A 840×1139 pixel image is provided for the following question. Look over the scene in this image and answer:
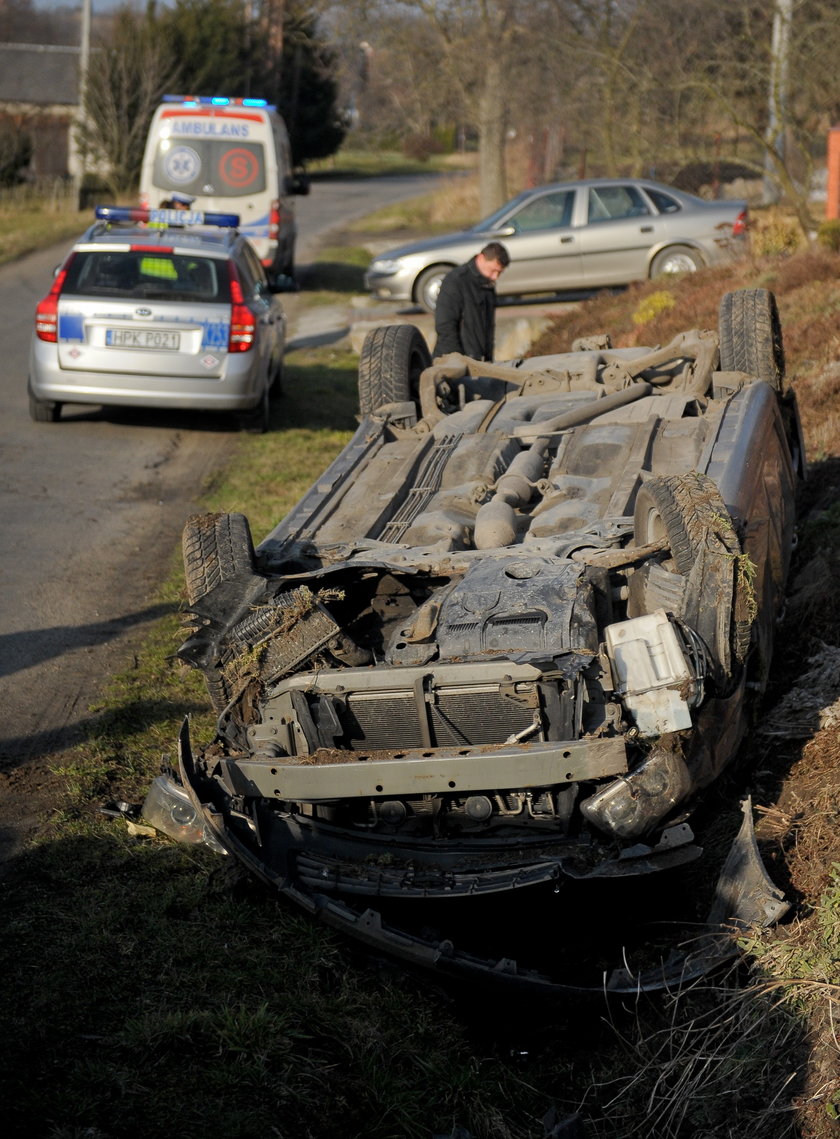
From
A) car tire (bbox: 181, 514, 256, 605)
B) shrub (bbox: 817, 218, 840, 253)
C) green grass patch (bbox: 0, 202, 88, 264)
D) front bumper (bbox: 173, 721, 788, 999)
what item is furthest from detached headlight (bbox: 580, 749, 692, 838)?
green grass patch (bbox: 0, 202, 88, 264)

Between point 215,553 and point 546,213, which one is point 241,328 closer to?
point 215,553

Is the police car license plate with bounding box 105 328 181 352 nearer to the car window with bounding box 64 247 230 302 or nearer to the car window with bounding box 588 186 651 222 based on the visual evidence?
the car window with bounding box 64 247 230 302

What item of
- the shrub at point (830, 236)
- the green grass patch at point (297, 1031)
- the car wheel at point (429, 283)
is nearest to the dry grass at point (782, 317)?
the shrub at point (830, 236)

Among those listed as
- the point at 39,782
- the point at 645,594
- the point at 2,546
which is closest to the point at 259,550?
the point at 39,782

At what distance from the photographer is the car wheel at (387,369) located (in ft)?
28.0

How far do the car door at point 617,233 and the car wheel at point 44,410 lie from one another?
8.12 metres

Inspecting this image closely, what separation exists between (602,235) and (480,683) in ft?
45.3

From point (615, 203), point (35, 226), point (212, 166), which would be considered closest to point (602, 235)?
point (615, 203)

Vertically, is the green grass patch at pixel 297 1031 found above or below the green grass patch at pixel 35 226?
below

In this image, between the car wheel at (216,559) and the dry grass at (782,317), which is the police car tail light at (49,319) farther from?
the car wheel at (216,559)

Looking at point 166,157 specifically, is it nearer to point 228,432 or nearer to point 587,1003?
point 228,432

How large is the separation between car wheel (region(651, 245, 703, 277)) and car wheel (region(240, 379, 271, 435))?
23.5 ft

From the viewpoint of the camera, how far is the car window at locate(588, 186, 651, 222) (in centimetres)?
1738

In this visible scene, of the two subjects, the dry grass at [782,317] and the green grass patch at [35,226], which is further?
the green grass patch at [35,226]
